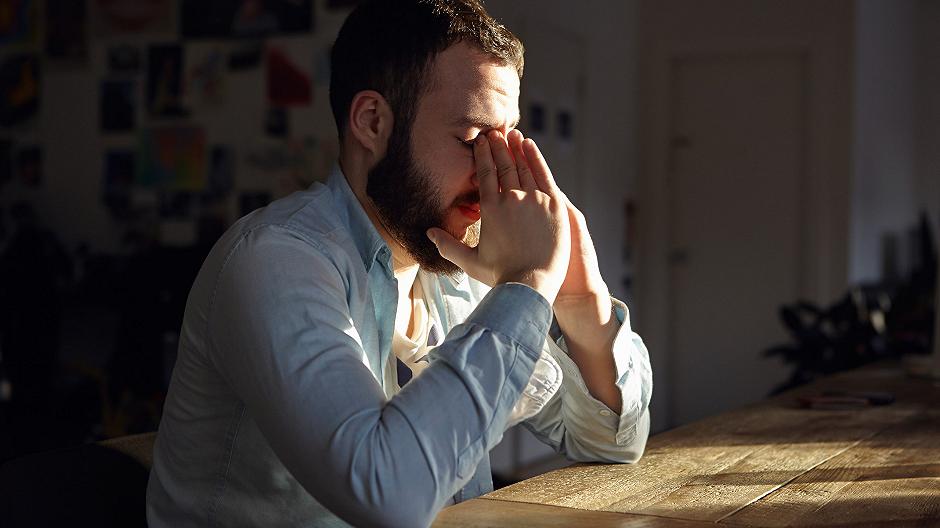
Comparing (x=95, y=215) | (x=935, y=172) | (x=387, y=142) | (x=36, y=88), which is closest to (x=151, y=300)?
(x=95, y=215)

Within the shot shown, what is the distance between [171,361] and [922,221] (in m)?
3.33

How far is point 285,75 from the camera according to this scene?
4.54m

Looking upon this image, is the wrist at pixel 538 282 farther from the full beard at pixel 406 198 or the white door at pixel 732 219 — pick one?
the white door at pixel 732 219

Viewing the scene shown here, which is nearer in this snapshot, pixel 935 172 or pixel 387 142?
pixel 387 142

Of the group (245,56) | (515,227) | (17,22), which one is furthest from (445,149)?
(17,22)

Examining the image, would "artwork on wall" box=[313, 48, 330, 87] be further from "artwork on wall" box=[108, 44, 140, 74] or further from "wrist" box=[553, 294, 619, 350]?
"wrist" box=[553, 294, 619, 350]

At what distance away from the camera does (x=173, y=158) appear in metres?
4.75

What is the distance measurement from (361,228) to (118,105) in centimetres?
374

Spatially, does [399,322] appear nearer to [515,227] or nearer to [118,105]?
[515,227]

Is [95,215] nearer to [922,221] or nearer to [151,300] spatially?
[151,300]

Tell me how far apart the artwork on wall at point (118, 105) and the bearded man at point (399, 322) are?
3.53 m

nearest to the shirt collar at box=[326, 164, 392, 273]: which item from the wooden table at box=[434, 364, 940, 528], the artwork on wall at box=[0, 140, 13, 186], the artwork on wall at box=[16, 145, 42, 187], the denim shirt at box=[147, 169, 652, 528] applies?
the denim shirt at box=[147, 169, 652, 528]

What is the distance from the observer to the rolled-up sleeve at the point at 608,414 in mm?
1432

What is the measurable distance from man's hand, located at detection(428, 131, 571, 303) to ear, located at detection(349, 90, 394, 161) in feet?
0.42
